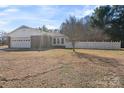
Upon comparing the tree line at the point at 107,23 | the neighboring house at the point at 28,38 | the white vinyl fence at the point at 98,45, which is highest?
the tree line at the point at 107,23

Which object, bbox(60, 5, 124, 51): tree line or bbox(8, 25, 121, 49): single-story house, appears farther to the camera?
bbox(60, 5, 124, 51): tree line

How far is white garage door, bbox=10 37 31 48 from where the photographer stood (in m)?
30.9

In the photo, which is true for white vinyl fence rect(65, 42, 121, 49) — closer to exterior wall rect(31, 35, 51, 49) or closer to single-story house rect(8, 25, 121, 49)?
single-story house rect(8, 25, 121, 49)

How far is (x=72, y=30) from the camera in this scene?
24.2m

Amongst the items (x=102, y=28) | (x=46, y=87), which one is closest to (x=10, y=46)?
(x=102, y=28)

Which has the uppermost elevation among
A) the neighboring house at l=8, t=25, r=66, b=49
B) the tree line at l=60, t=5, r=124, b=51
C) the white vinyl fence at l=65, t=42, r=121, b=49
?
the tree line at l=60, t=5, r=124, b=51

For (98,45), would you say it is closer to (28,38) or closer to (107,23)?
(107,23)

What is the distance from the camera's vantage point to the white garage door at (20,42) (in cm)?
3086

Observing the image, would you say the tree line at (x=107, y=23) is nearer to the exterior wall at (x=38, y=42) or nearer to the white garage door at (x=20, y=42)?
the exterior wall at (x=38, y=42)

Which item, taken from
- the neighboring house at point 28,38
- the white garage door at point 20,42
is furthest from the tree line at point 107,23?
the white garage door at point 20,42

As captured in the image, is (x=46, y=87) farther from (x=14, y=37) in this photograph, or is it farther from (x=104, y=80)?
(x=14, y=37)

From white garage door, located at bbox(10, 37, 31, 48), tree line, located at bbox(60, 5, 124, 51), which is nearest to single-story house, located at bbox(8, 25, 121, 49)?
white garage door, located at bbox(10, 37, 31, 48)

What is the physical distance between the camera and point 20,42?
102 feet
